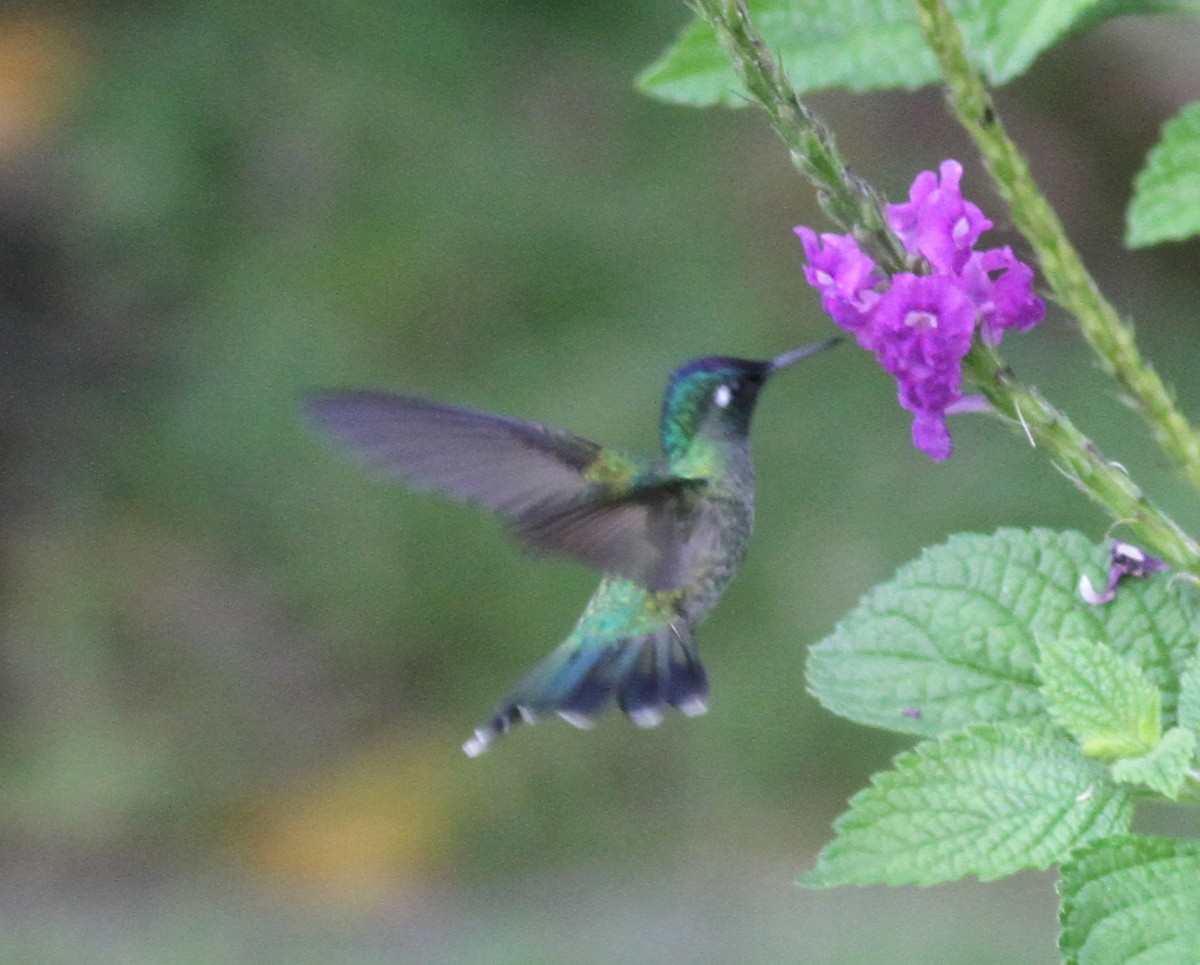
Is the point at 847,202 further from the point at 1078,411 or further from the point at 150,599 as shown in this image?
the point at 150,599

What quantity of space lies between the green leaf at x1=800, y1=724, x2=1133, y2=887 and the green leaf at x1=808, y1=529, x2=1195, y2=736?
0.34 feet

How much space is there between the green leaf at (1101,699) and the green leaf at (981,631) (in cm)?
10

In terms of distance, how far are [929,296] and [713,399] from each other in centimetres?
79

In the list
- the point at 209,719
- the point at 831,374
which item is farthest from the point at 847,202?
the point at 209,719

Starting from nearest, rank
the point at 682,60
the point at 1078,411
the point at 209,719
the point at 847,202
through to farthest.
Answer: the point at 847,202 → the point at 682,60 → the point at 1078,411 → the point at 209,719

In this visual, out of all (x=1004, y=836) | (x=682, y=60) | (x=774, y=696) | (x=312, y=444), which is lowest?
(x=1004, y=836)

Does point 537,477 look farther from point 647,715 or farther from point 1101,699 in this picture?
point 1101,699

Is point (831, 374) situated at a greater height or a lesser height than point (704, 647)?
greater

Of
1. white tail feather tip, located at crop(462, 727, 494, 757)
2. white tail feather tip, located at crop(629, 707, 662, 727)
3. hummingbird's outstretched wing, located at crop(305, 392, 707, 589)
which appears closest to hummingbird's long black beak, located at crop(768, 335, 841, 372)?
hummingbird's outstretched wing, located at crop(305, 392, 707, 589)

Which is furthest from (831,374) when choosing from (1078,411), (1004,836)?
(1004,836)

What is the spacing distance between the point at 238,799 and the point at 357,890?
1.71ft

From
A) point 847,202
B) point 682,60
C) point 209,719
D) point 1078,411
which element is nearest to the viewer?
point 847,202

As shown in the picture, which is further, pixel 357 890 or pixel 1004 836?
pixel 357 890

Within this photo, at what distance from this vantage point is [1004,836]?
128 centimetres
